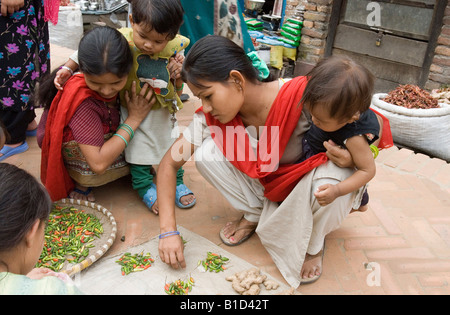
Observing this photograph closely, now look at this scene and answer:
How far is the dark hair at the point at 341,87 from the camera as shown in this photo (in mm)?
1577

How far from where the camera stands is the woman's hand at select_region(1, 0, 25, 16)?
2621mm

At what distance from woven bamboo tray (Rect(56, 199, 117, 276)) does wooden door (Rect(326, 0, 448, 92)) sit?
3902mm

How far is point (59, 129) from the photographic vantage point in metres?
2.20

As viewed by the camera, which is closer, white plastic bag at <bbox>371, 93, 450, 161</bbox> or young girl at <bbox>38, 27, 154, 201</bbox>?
young girl at <bbox>38, 27, 154, 201</bbox>

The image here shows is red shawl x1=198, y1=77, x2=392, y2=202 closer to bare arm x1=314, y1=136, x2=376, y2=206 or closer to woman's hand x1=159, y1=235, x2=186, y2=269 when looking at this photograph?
bare arm x1=314, y1=136, x2=376, y2=206

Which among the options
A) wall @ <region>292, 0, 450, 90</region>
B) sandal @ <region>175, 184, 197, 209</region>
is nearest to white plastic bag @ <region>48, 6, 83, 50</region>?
wall @ <region>292, 0, 450, 90</region>

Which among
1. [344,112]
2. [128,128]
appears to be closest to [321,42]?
[128,128]

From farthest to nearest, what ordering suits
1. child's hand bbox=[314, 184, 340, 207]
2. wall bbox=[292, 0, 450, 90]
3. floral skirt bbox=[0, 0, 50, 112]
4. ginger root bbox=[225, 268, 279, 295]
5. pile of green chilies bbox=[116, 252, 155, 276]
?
wall bbox=[292, 0, 450, 90], floral skirt bbox=[0, 0, 50, 112], pile of green chilies bbox=[116, 252, 155, 276], ginger root bbox=[225, 268, 279, 295], child's hand bbox=[314, 184, 340, 207]

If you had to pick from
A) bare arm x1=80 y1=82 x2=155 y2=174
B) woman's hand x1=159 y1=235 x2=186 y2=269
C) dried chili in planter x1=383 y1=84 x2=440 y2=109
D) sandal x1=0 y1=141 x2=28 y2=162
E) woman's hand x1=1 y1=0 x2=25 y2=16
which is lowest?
sandal x1=0 y1=141 x2=28 y2=162

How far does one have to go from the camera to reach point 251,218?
2.29 metres

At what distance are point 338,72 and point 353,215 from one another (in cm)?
126

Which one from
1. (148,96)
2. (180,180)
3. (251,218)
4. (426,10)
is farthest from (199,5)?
(426,10)

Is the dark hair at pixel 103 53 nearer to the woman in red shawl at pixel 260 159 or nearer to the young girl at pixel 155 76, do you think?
the young girl at pixel 155 76

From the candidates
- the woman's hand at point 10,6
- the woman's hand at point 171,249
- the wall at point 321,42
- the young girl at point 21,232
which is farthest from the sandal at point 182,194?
the wall at point 321,42
